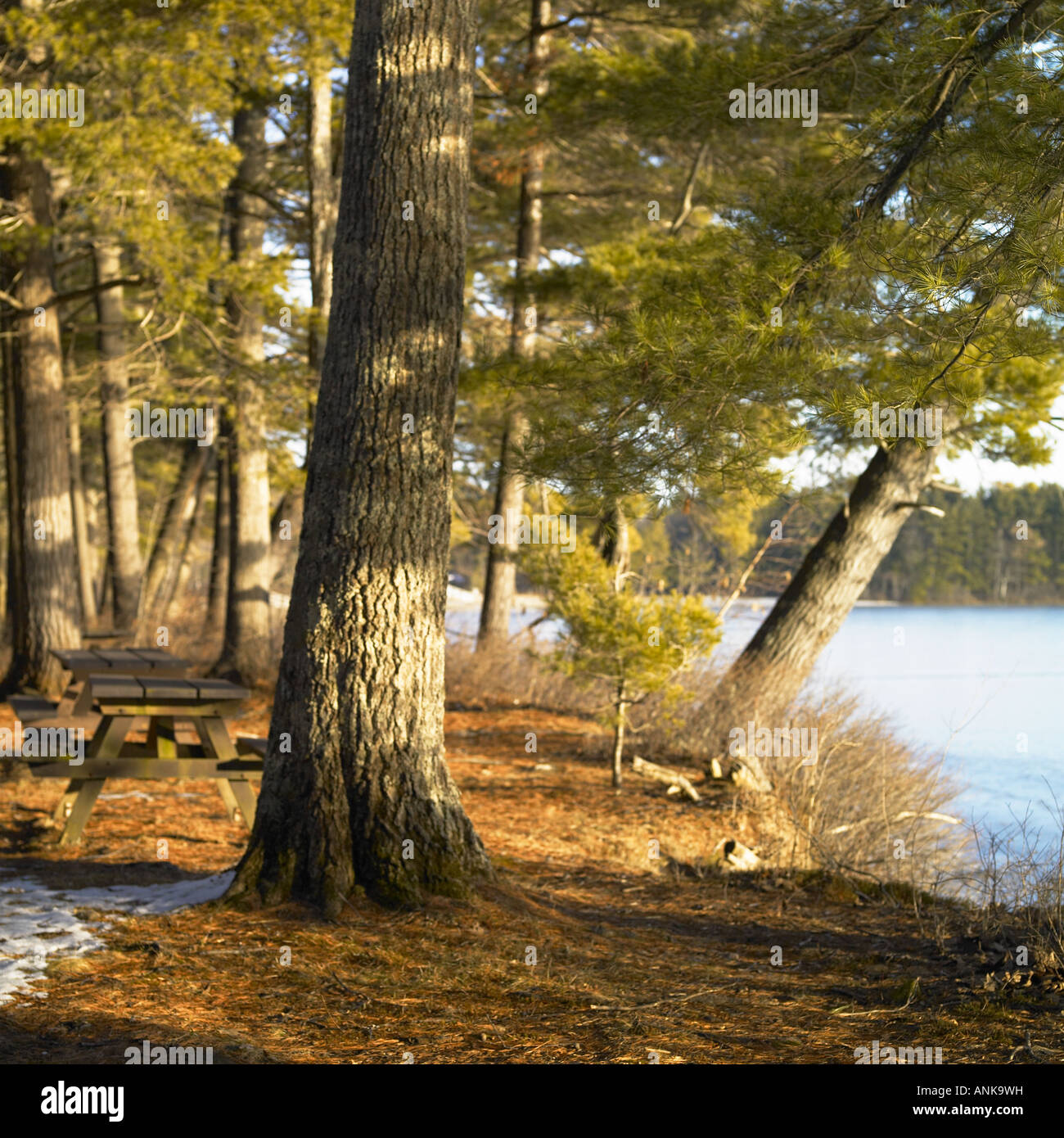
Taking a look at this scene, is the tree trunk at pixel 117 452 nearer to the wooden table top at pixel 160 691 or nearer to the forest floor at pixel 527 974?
the wooden table top at pixel 160 691

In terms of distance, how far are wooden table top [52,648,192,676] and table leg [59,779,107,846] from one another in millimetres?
1059

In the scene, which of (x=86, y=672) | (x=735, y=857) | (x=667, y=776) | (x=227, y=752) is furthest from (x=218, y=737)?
(x=667, y=776)

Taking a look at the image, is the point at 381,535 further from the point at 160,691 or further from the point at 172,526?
the point at 172,526

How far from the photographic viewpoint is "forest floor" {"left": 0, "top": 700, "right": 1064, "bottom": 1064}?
139 inches

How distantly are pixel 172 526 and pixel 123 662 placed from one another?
12.9 meters

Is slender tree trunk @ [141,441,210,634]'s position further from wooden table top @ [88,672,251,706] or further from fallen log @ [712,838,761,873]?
fallen log @ [712,838,761,873]

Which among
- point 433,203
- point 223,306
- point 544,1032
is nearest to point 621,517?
point 433,203

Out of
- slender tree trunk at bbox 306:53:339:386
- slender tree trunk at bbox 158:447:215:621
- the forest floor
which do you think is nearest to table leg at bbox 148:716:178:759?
the forest floor

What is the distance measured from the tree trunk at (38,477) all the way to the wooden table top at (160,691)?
160 inches

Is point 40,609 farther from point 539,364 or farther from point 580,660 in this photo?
point 539,364

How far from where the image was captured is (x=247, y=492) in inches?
505

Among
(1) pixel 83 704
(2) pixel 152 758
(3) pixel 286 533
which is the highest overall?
(3) pixel 286 533
